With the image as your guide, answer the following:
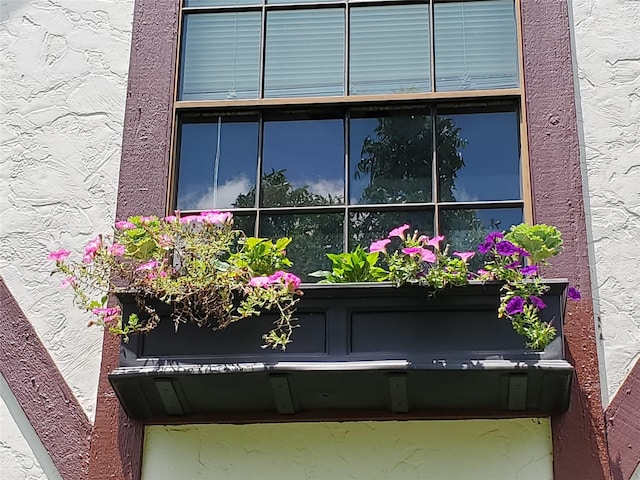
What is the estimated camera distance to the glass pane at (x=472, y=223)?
4609mm

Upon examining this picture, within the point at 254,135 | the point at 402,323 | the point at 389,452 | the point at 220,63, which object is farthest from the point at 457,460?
the point at 220,63

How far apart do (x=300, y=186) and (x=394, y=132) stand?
0.49 meters

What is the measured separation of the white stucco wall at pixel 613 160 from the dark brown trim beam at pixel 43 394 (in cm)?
214

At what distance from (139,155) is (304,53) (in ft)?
3.01

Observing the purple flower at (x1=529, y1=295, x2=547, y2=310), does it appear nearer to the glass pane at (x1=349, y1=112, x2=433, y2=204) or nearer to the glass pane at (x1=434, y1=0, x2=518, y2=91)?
the glass pane at (x1=349, y1=112, x2=433, y2=204)

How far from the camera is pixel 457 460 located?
418cm

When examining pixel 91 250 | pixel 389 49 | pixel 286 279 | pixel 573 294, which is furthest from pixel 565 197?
pixel 91 250

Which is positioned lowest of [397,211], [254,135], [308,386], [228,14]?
[308,386]

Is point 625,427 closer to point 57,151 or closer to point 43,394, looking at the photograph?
point 43,394

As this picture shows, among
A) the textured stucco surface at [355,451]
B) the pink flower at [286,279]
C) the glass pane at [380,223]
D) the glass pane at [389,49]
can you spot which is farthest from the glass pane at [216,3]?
the textured stucco surface at [355,451]

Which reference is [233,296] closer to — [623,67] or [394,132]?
[394,132]

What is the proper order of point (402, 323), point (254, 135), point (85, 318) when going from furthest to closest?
point (254, 135), point (85, 318), point (402, 323)

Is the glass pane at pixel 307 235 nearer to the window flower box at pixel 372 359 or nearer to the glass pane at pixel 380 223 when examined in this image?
the glass pane at pixel 380 223

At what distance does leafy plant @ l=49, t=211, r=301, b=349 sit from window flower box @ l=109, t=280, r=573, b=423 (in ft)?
0.21
